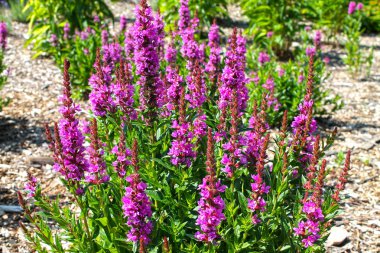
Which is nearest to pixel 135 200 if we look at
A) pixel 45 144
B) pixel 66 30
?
pixel 45 144

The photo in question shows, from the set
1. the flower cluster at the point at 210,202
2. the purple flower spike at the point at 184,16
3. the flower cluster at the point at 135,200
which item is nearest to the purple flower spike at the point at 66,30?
the purple flower spike at the point at 184,16

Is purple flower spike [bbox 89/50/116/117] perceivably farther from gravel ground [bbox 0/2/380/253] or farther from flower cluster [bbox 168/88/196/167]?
gravel ground [bbox 0/2/380/253]

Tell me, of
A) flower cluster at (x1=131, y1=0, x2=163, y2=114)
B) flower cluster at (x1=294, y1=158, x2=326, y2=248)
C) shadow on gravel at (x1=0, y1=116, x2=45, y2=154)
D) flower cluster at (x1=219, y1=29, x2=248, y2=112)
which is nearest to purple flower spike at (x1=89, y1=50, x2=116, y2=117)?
flower cluster at (x1=131, y1=0, x2=163, y2=114)

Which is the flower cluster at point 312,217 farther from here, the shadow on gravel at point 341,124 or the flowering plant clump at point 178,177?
the shadow on gravel at point 341,124

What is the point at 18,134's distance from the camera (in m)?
6.21

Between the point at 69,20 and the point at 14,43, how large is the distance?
193cm

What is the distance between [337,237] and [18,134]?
4269 millimetres

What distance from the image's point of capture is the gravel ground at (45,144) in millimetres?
4504

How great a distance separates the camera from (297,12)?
920cm

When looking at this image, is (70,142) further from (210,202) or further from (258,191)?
(258,191)

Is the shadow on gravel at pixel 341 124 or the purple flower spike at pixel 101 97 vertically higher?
the purple flower spike at pixel 101 97

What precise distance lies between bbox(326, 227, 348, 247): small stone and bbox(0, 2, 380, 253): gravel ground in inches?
2.3

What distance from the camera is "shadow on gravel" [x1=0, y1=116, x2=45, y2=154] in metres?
5.90

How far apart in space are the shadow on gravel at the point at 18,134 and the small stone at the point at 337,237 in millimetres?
3822
